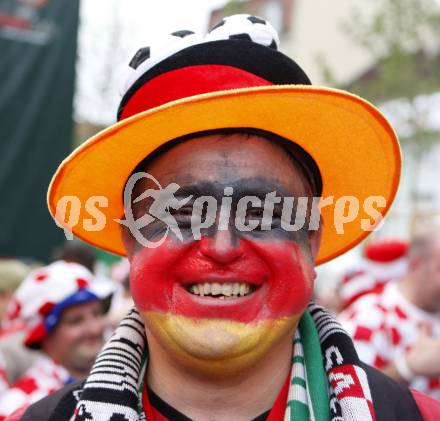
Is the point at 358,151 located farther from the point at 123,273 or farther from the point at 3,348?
the point at 123,273

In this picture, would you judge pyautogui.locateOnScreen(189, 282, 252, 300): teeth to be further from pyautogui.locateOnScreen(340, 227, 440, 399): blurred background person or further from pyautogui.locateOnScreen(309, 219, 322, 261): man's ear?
pyautogui.locateOnScreen(340, 227, 440, 399): blurred background person

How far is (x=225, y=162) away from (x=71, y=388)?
2.37ft

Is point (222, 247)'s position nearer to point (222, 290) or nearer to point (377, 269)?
point (222, 290)

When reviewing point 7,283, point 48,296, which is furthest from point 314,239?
point 7,283

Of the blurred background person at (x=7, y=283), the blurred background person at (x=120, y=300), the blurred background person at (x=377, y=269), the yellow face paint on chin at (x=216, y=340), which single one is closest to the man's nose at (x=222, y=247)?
the yellow face paint on chin at (x=216, y=340)

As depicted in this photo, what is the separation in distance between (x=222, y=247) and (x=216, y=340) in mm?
201

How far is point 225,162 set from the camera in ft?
5.08

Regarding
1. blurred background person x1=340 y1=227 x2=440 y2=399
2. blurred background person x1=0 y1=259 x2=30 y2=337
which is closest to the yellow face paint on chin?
blurred background person x1=340 y1=227 x2=440 y2=399

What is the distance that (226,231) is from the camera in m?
1.50

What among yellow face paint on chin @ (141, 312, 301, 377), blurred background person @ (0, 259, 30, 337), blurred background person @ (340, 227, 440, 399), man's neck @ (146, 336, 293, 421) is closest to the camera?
yellow face paint on chin @ (141, 312, 301, 377)

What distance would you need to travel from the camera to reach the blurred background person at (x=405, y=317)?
315cm

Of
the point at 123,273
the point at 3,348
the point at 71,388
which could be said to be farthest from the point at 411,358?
the point at 123,273

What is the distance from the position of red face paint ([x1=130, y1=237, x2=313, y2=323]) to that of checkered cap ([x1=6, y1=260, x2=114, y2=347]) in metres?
2.04

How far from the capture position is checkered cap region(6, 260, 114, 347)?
3.46 m
